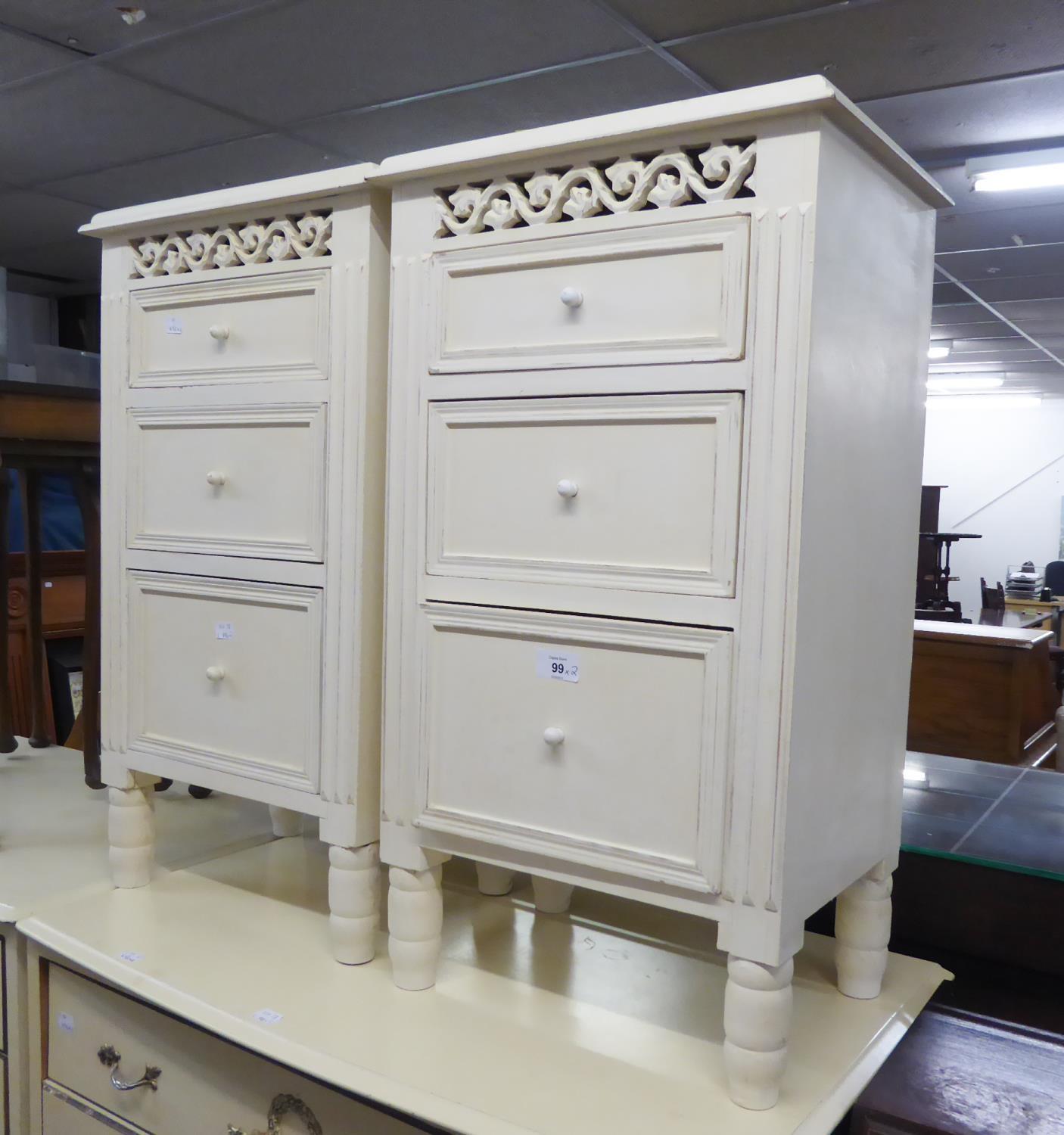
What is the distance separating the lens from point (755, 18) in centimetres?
266

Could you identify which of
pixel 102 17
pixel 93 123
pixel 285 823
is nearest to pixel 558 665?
pixel 285 823

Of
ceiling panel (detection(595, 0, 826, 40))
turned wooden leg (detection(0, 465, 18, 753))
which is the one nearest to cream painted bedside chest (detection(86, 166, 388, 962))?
turned wooden leg (detection(0, 465, 18, 753))

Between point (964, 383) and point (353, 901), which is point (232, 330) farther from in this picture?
point (964, 383)

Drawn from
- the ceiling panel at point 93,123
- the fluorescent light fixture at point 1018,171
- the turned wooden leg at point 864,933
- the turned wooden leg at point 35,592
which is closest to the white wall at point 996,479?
the fluorescent light fixture at point 1018,171

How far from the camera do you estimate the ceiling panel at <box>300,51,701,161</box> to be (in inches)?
119

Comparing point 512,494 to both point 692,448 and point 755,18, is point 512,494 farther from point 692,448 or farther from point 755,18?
point 755,18

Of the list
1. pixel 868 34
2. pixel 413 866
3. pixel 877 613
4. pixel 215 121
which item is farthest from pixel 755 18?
pixel 413 866

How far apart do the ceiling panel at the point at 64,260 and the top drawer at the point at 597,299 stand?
467 centimetres

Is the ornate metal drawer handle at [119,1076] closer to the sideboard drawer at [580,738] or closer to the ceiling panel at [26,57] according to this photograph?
the sideboard drawer at [580,738]

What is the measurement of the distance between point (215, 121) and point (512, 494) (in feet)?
10.3

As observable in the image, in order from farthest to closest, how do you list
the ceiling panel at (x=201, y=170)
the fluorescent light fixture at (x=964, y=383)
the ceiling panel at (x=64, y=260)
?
the fluorescent light fixture at (x=964, y=383) → the ceiling panel at (x=64, y=260) → the ceiling panel at (x=201, y=170)

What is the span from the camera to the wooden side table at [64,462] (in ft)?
5.70

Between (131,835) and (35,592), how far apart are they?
101cm

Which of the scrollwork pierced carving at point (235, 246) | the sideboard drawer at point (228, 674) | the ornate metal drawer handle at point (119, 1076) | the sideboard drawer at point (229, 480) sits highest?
the scrollwork pierced carving at point (235, 246)
